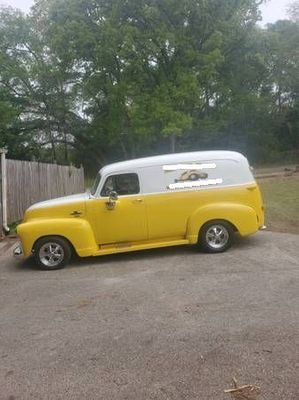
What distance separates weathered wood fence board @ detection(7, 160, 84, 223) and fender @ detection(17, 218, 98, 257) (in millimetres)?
4776

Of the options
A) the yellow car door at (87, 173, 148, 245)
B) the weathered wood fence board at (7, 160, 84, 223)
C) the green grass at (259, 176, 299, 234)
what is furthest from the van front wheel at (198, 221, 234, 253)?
the weathered wood fence board at (7, 160, 84, 223)

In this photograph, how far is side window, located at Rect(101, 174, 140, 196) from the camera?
10.1 meters

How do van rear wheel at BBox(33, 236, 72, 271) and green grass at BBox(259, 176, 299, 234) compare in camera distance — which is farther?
green grass at BBox(259, 176, 299, 234)

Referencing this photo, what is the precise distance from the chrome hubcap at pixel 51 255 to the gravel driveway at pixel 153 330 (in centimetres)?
38

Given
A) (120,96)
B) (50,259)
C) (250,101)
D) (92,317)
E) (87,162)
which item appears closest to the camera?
(92,317)

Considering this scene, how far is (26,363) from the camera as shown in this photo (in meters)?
5.14

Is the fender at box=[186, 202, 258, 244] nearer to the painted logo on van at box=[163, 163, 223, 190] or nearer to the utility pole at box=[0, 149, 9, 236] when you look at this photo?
the painted logo on van at box=[163, 163, 223, 190]

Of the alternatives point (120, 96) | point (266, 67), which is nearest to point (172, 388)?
point (120, 96)

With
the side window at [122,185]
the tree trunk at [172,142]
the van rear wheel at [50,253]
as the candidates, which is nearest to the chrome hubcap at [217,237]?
the side window at [122,185]

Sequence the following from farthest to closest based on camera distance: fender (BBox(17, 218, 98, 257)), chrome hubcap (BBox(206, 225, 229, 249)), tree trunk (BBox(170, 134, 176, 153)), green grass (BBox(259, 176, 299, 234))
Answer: tree trunk (BBox(170, 134, 176, 153)), green grass (BBox(259, 176, 299, 234)), chrome hubcap (BBox(206, 225, 229, 249)), fender (BBox(17, 218, 98, 257))

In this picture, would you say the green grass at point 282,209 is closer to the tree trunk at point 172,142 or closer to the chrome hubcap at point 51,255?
the chrome hubcap at point 51,255

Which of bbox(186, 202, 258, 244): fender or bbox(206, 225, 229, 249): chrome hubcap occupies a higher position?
bbox(186, 202, 258, 244): fender

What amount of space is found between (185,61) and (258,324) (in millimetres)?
37110

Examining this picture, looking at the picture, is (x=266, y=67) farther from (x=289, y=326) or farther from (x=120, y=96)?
(x=289, y=326)
